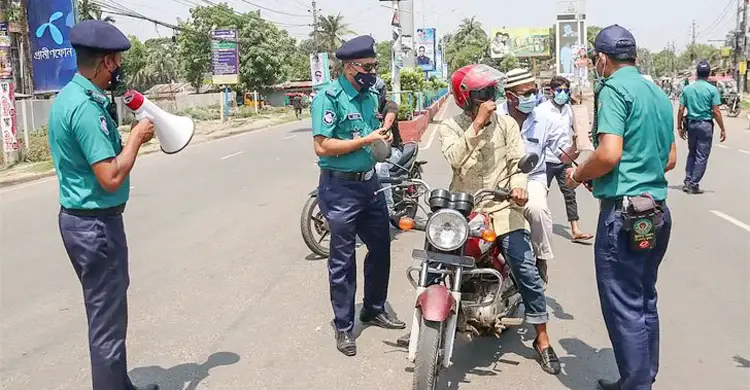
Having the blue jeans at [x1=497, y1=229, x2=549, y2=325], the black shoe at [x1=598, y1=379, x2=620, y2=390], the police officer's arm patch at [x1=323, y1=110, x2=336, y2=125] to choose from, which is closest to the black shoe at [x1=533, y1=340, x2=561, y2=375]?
the blue jeans at [x1=497, y1=229, x2=549, y2=325]

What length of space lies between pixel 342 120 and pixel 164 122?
1.31m

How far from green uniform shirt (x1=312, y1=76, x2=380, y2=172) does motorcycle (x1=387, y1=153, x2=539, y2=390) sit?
0.74 m

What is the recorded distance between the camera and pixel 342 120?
173 inches

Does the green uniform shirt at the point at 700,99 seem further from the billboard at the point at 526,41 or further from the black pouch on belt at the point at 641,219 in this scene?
the billboard at the point at 526,41

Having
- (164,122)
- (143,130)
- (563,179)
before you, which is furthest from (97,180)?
(563,179)

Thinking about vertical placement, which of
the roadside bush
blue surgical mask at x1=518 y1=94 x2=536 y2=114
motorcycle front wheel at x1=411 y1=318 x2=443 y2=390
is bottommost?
motorcycle front wheel at x1=411 y1=318 x2=443 y2=390

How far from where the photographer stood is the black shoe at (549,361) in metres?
4.05

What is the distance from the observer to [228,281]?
6102mm

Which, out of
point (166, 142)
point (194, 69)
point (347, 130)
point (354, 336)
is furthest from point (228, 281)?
point (194, 69)

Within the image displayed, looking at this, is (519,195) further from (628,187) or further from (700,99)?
(700,99)

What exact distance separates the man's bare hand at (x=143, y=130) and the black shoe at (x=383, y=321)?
2.25m

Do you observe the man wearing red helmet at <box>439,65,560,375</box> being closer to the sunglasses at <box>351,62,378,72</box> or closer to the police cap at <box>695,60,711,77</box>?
the sunglasses at <box>351,62,378,72</box>

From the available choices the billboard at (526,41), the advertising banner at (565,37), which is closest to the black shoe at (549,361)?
the advertising banner at (565,37)

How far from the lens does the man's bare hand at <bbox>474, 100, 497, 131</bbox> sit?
3.76m
